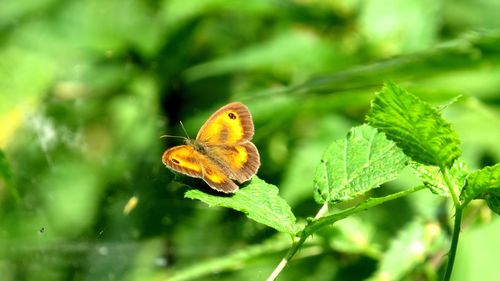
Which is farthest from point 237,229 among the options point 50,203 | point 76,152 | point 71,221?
point 76,152

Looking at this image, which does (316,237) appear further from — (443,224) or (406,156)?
(406,156)

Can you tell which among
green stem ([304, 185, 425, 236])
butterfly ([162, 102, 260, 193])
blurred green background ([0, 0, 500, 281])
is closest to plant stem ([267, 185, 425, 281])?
green stem ([304, 185, 425, 236])

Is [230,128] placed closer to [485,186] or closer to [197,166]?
[197,166]

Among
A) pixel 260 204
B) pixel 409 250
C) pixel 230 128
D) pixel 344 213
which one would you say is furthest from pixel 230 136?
pixel 409 250

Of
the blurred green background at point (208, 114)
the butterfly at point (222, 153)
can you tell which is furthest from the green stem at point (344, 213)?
the blurred green background at point (208, 114)

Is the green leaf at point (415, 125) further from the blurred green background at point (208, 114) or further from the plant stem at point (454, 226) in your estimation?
the blurred green background at point (208, 114)

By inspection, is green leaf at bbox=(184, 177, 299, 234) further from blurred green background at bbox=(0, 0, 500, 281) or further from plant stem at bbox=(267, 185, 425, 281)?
blurred green background at bbox=(0, 0, 500, 281)
